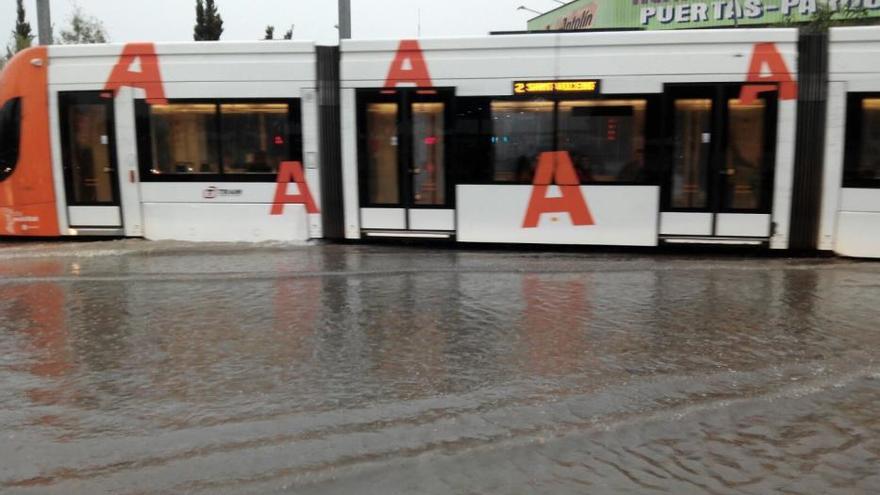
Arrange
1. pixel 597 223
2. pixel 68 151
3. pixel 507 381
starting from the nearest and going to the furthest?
pixel 507 381 → pixel 597 223 → pixel 68 151

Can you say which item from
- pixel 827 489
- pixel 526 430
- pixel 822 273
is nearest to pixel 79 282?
pixel 526 430

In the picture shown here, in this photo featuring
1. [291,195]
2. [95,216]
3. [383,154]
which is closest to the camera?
[383,154]

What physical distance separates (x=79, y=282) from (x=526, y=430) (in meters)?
6.67

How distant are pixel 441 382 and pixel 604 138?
19.4 ft

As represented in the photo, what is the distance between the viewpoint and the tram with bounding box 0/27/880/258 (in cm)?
966

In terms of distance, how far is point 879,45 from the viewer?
9.31 meters

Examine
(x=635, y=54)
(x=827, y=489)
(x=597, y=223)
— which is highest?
(x=635, y=54)

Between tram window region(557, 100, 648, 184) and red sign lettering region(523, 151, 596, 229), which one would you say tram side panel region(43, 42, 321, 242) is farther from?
tram window region(557, 100, 648, 184)

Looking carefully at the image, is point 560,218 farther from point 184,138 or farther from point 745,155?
point 184,138

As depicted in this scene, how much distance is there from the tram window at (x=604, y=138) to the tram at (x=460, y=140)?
30 millimetres

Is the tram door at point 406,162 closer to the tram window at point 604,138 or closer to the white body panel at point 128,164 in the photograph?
the tram window at point 604,138

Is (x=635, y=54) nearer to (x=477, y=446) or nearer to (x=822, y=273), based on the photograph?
(x=822, y=273)

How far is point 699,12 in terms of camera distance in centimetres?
2556

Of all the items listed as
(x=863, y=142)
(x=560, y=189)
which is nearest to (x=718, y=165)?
(x=863, y=142)
